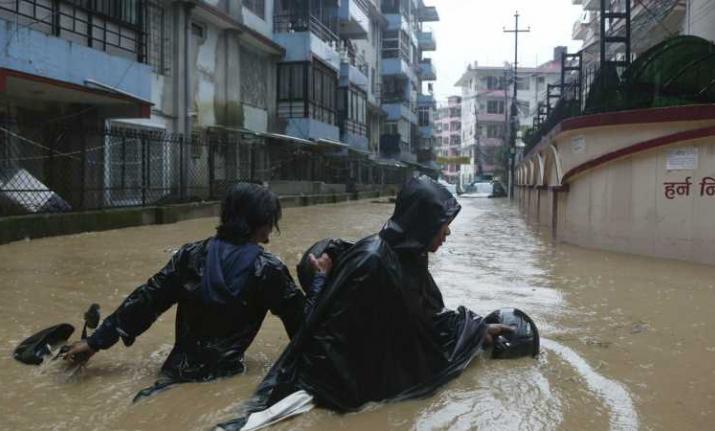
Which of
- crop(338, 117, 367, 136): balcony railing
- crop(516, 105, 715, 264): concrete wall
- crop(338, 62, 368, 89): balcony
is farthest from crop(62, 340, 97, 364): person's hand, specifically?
crop(338, 62, 368, 89): balcony

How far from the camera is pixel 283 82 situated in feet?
82.8

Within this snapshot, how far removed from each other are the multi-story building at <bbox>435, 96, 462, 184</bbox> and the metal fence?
76.0 meters

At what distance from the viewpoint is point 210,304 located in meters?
3.14

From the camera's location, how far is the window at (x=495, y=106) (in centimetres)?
7675

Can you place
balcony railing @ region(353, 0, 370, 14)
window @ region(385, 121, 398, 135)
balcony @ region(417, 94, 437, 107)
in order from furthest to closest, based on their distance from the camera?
balcony @ region(417, 94, 437, 107), window @ region(385, 121, 398, 135), balcony railing @ region(353, 0, 370, 14)

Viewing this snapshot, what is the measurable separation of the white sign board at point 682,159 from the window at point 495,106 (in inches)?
2766

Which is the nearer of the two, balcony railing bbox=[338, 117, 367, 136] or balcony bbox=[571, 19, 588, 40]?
balcony railing bbox=[338, 117, 367, 136]

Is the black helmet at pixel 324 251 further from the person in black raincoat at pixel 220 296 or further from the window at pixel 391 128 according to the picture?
the window at pixel 391 128

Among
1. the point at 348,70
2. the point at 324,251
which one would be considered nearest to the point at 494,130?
Result: the point at 348,70

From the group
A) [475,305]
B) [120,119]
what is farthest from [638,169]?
[120,119]

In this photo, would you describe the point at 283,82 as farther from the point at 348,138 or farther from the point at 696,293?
the point at 696,293

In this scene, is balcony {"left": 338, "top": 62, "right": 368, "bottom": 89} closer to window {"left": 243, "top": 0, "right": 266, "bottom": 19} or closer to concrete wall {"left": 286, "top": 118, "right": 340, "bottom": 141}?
concrete wall {"left": 286, "top": 118, "right": 340, "bottom": 141}

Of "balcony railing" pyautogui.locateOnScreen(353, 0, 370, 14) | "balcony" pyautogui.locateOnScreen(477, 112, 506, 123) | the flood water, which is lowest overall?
the flood water

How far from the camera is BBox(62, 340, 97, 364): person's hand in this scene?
10.8 feet
